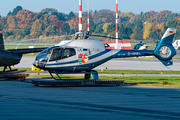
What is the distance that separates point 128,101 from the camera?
13789 millimetres

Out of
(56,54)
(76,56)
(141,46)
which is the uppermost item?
(141,46)

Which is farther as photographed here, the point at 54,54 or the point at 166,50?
the point at 166,50

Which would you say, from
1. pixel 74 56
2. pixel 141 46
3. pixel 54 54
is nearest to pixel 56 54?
pixel 54 54

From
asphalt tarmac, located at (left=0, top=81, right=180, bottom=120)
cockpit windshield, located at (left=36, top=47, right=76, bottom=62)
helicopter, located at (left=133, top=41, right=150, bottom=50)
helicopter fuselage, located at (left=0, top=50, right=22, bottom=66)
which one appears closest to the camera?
asphalt tarmac, located at (left=0, top=81, right=180, bottom=120)

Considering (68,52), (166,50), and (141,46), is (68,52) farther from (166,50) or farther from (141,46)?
(141,46)

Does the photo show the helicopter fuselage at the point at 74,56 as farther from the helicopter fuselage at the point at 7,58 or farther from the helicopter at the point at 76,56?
the helicopter fuselage at the point at 7,58

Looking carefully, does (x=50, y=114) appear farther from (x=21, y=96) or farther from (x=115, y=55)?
(x=115, y=55)

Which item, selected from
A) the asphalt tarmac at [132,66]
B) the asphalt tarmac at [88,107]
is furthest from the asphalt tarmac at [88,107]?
the asphalt tarmac at [132,66]

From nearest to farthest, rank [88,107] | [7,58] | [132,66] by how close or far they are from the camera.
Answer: [88,107], [7,58], [132,66]

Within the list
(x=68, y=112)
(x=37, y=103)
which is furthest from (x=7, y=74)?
(x=68, y=112)

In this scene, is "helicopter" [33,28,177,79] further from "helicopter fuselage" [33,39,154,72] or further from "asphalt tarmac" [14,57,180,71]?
"asphalt tarmac" [14,57,180,71]

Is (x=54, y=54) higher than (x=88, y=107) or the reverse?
higher

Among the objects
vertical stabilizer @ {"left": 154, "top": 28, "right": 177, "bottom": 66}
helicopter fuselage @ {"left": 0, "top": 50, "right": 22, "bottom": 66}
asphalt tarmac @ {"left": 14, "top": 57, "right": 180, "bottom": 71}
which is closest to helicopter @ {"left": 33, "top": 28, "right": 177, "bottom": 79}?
vertical stabilizer @ {"left": 154, "top": 28, "right": 177, "bottom": 66}

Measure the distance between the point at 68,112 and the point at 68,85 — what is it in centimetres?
980
